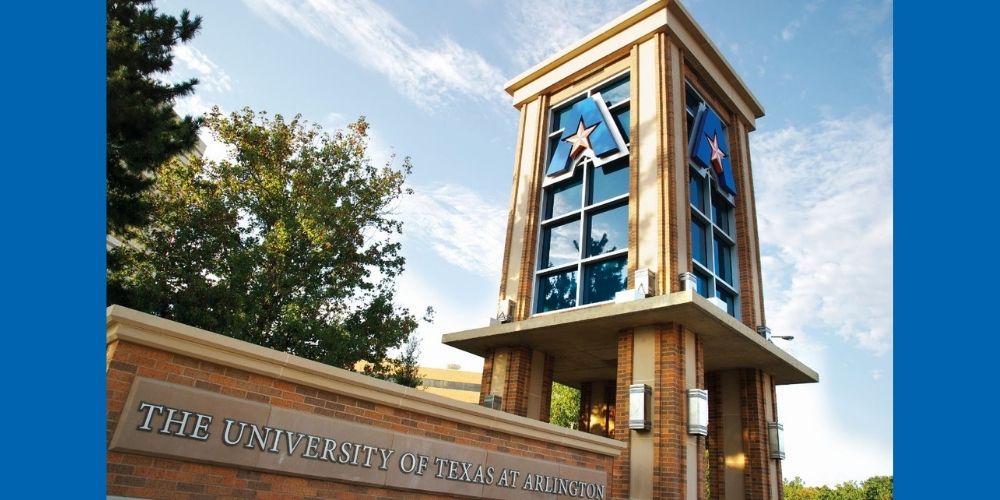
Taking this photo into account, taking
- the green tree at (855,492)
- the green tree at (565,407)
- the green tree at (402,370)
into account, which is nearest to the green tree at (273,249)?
the green tree at (402,370)

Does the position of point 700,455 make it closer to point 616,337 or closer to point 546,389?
point 616,337

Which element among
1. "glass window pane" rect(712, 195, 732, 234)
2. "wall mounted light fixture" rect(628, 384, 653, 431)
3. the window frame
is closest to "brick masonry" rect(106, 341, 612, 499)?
"wall mounted light fixture" rect(628, 384, 653, 431)

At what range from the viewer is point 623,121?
1759cm

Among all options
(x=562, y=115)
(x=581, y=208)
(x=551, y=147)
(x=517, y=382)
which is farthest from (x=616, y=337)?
(x=562, y=115)

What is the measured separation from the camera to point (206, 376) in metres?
6.32

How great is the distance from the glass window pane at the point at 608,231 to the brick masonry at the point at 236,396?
8.60 m

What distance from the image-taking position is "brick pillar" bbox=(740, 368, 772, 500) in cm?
1523

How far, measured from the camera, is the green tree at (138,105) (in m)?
10.5

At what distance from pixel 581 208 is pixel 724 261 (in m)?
4.93

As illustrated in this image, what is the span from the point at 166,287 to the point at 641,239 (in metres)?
13.1

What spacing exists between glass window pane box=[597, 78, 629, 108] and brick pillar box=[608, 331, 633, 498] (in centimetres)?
776

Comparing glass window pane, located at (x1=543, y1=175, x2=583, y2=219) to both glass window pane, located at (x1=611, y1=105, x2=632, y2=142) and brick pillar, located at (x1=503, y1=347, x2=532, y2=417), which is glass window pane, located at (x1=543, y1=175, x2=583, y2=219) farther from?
brick pillar, located at (x1=503, y1=347, x2=532, y2=417)

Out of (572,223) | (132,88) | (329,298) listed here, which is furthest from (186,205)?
(572,223)

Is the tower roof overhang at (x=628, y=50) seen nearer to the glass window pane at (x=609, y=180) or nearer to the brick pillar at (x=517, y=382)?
the glass window pane at (x=609, y=180)
